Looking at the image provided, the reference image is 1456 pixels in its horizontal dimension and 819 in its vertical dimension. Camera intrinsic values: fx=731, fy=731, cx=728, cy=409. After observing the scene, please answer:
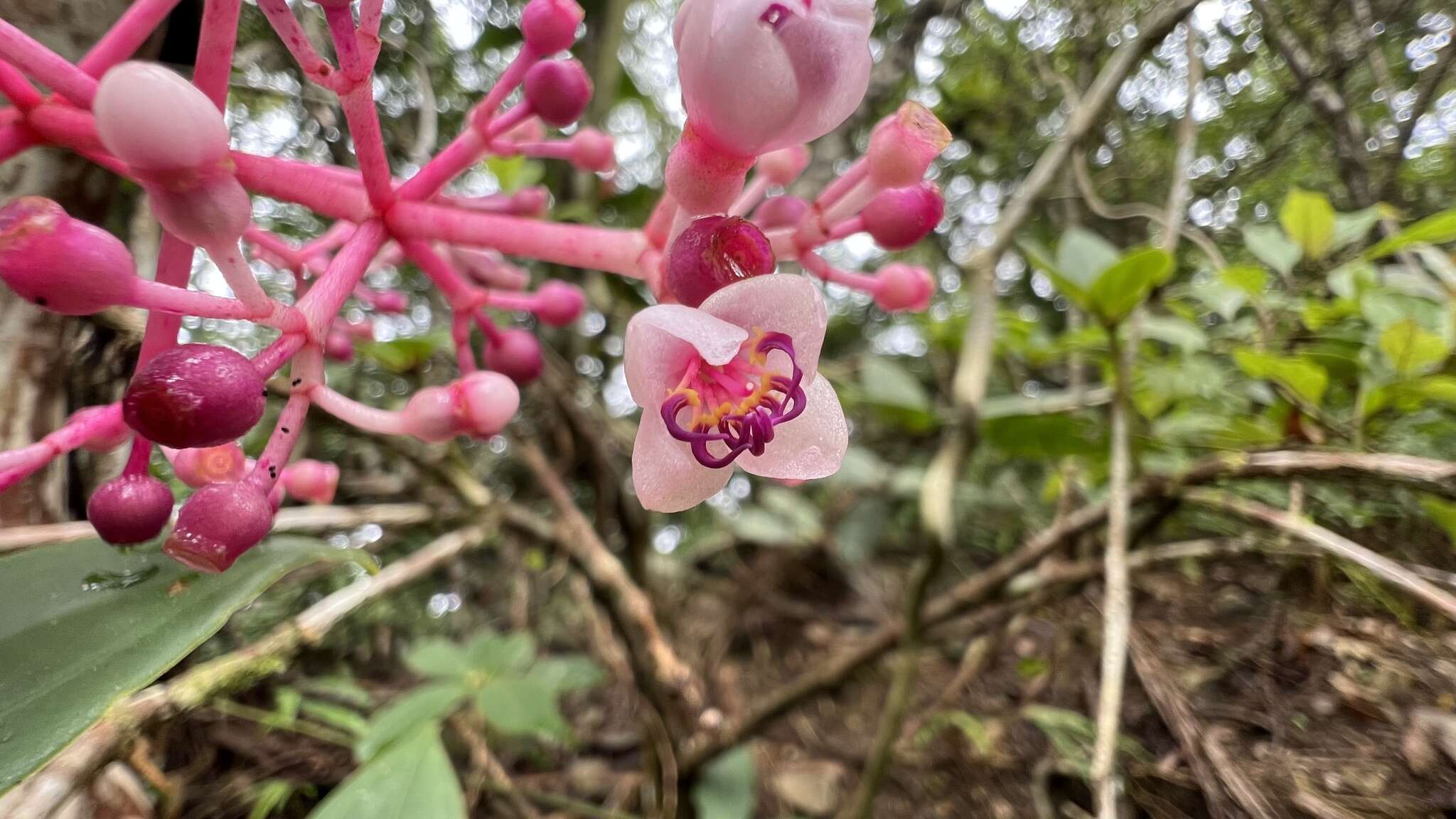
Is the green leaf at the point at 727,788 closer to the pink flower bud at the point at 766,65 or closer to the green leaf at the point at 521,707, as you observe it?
the green leaf at the point at 521,707

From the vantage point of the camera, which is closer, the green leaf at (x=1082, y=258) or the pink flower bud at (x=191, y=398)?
the pink flower bud at (x=191, y=398)

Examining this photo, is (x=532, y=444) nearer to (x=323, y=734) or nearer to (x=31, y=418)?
(x=323, y=734)

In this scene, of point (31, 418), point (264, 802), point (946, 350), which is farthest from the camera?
point (946, 350)

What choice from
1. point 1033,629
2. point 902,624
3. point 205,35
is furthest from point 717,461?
point 1033,629

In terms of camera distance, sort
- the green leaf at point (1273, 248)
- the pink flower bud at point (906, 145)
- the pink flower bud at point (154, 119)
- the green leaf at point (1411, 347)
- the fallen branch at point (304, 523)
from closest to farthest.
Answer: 1. the pink flower bud at point (154, 119)
2. the pink flower bud at point (906, 145)
3. the fallen branch at point (304, 523)
4. the green leaf at point (1411, 347)
5. the green leaf at point (1273, 248)

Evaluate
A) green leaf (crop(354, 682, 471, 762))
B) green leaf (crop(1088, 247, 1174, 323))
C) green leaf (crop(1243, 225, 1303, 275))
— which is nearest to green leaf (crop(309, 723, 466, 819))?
green leaf (crop(354, 682, 471, 762))

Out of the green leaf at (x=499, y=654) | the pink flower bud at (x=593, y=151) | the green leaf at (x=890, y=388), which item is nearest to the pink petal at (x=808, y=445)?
the pink flower bud at (x=593, y=151)
